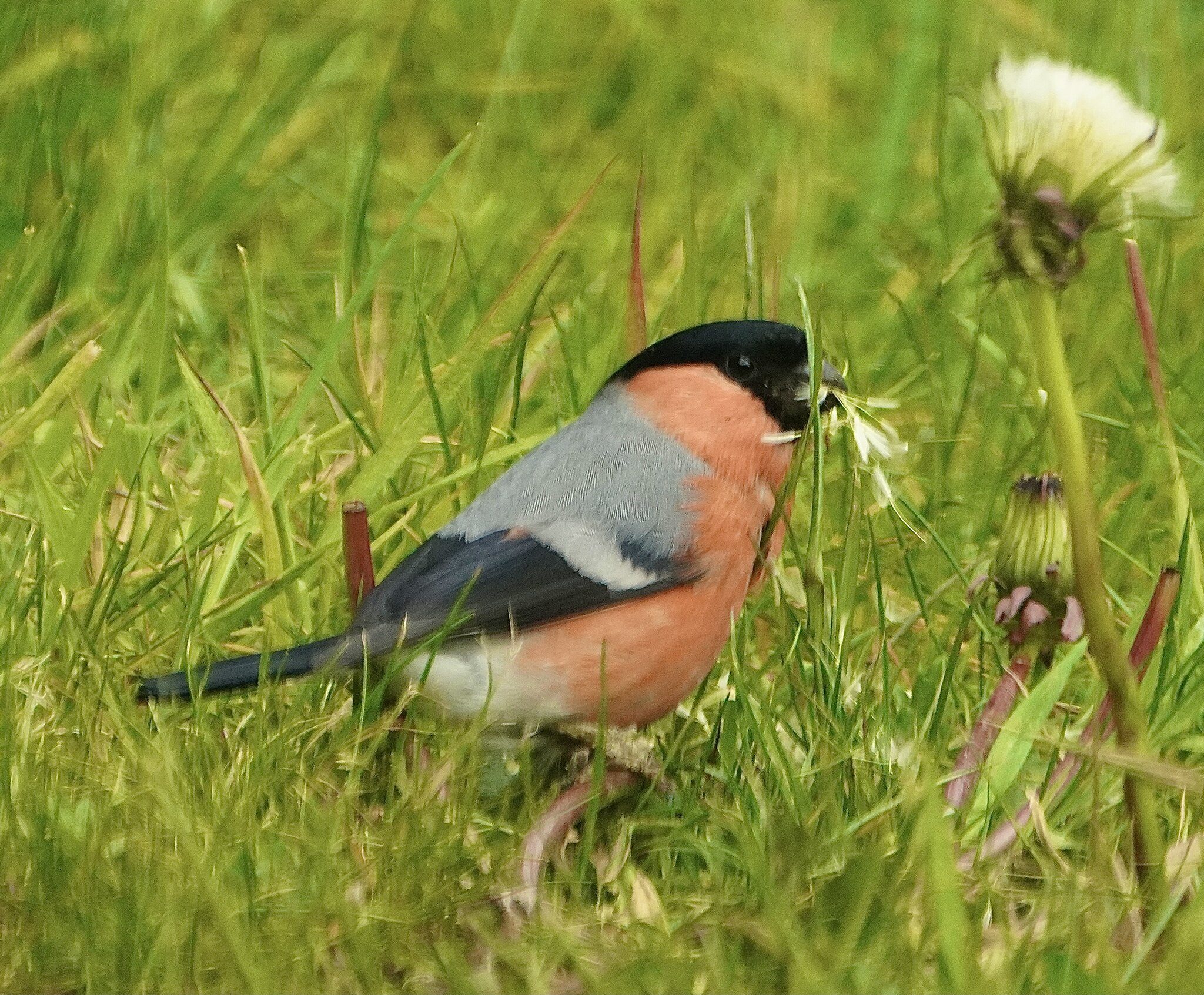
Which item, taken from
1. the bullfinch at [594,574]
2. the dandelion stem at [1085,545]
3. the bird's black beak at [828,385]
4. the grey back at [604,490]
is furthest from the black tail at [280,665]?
the dandelion stem at [1085,545]

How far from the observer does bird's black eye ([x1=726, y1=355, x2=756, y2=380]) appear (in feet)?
9.06

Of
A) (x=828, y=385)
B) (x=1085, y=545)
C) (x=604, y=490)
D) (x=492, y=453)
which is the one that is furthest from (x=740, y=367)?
(x=1085, y=545)

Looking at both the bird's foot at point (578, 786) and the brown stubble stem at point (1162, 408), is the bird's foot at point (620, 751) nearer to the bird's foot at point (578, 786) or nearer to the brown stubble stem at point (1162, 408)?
the bird's foot at point (578, 786)

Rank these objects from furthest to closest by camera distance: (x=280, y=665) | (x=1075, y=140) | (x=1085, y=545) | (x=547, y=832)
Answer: (x=280, y=665) < (x=547, y=832) < (x=1085, y=545) < (x=1075, y=140)

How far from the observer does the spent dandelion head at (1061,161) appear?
1632mm

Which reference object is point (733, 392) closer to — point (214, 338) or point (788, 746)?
point (788, 746)

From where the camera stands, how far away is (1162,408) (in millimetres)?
2031

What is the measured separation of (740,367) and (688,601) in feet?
1.58

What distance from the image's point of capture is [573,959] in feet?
6.07

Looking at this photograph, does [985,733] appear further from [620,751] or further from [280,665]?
[280,665]

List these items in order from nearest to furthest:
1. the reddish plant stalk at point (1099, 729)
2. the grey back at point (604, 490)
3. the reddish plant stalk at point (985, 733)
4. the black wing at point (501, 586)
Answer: the reddish plant stalk at point (1099, 729) < the reddish plant stalk at point (985, 733) < the black wing at point (501, 586) < the grey back at point (604, 490)

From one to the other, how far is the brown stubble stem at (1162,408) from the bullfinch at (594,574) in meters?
0.55

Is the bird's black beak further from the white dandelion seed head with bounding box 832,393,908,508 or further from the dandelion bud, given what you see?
the dandelion bud

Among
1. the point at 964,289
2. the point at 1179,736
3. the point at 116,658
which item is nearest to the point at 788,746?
the point at 1179,736
